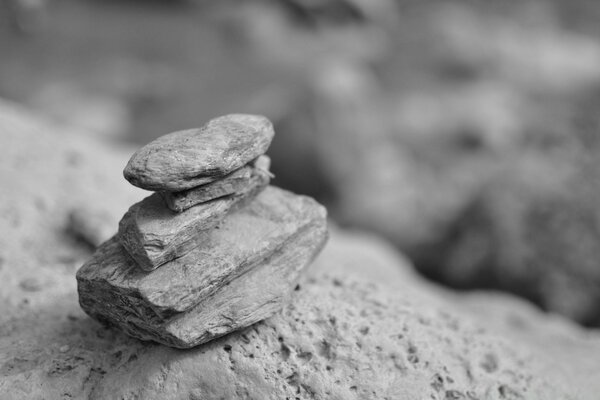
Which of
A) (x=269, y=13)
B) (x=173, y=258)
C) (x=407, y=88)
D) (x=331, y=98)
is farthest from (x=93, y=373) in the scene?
(x=269, y=13)

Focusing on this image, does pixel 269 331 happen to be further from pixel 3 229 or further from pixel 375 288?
pixel 3 229

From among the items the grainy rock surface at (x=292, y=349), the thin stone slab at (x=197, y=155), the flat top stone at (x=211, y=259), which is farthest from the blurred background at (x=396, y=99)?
the thin stone slab at (x=197, y=155)

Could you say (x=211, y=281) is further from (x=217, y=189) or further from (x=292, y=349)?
(x=292, y=349)

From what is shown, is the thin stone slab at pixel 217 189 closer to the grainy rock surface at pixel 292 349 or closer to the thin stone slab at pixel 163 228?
the thin stone slab at pixel 163 228

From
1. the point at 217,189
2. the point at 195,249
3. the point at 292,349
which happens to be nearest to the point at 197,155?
the point at 217,189

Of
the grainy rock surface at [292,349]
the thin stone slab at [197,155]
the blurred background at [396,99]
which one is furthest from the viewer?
the blurred background at [396,99]

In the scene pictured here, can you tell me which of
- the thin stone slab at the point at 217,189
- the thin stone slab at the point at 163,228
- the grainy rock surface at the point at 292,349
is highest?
the thin stone slab at the point at 217,189

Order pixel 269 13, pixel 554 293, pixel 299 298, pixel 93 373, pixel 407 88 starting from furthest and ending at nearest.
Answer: pixel 269 13 → pixel 407 88 → pixel 554 293 → pixel 299 298 → pixel 93 373
